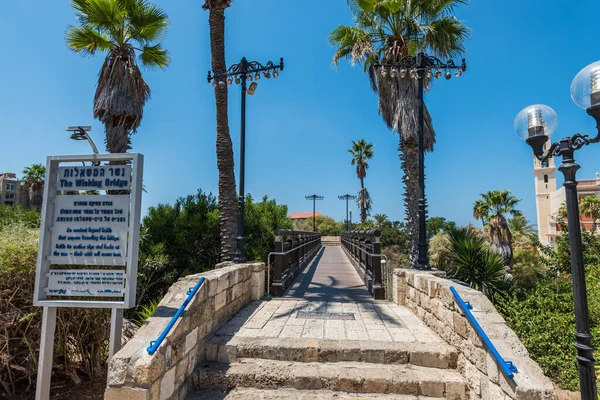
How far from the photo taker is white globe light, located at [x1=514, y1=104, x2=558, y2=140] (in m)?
3.71

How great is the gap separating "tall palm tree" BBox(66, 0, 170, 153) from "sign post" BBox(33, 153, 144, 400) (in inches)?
284

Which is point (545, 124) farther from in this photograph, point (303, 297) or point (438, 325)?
point (303, 297)

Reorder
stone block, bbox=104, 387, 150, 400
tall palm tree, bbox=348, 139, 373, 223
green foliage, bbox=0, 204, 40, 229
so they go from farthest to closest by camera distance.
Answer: tall palm tree, bbox=348, 139, 373, 223 < green foliage, bbox=0, 204, 40, 229 < stone block, bbox=104, 387, 150, 400

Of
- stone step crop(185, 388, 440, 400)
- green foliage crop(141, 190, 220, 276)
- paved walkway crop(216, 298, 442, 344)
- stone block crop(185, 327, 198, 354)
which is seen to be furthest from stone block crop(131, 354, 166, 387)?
green foliage crop(141, 190, 220, 276)

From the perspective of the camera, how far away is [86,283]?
3.67 metres

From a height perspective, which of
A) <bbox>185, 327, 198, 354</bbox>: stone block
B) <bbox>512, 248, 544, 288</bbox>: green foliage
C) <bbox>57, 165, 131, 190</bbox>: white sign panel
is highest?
<bbox>57, 165, 131, 190</bbox>: white sign panel

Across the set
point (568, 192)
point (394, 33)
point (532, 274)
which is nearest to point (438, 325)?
point (568, 192)

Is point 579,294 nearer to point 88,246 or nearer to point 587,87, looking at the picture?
point 587,87

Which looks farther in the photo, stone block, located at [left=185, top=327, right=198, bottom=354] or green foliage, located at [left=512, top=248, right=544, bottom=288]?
green foliage, located at [left=512, top=248, right=544, bottom=288]

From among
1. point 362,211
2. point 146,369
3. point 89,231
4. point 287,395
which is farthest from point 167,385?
point 362,211

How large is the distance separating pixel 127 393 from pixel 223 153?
23.7ft

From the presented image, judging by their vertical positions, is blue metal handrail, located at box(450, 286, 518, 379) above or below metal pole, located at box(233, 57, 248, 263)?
below

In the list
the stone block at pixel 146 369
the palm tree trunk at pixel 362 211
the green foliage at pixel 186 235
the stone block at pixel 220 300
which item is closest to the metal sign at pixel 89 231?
the stone block at pixel 146 369

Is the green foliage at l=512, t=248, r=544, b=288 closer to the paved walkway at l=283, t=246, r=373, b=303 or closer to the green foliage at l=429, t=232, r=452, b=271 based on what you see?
the green foliage at l=429, t=232, r=452, b=271
